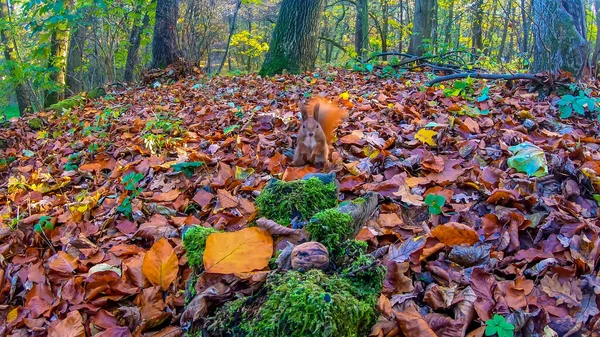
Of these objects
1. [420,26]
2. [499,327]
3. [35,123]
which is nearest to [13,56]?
[35,123]

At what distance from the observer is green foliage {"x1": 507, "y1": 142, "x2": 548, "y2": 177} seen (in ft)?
7.76

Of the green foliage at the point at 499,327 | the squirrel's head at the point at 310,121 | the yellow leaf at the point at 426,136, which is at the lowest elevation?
the green foliage at the point at 499,327

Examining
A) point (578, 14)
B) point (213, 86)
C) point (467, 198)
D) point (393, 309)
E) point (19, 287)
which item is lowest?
point (19, 287)

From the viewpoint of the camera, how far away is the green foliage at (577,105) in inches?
129

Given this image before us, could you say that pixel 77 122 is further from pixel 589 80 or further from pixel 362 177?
pixel 589 80

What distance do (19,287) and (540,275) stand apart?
2.64m

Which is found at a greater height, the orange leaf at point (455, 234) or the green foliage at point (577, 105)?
the green foliage at point (577, 105)

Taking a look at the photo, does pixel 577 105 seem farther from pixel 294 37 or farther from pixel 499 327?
pixel 294 37

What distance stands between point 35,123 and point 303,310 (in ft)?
19.3

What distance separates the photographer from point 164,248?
189 centimetres

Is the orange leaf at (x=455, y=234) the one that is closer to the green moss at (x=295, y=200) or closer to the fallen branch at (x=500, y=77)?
the green moss at (x=295, y=200)

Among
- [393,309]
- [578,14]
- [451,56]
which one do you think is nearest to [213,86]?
[451,56]

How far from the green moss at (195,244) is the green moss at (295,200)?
0.96 feet

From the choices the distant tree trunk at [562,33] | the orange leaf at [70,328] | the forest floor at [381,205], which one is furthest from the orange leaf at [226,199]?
the distant tree trunk at [562,33]
